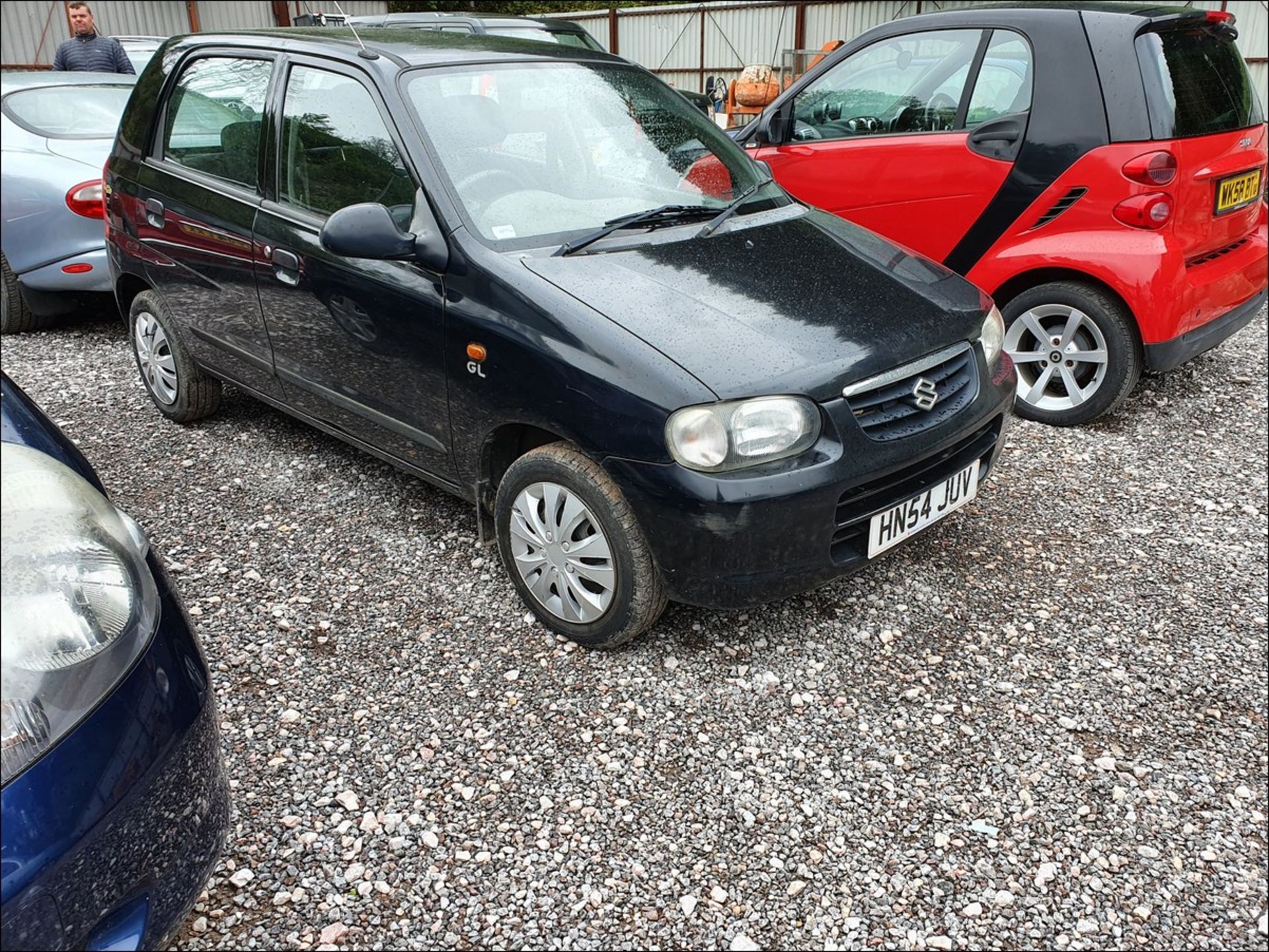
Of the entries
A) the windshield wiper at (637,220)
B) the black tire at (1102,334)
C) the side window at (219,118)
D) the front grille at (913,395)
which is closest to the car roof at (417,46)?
the side window at (219,118)

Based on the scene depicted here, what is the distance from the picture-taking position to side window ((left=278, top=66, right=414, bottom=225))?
328 centimetres

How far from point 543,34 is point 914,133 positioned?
519 cm

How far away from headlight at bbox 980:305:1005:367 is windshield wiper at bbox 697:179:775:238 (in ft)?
3.09

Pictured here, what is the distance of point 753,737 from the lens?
276cm

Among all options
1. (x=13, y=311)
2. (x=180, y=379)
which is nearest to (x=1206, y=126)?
(x=180, y=379)

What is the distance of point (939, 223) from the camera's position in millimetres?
4949

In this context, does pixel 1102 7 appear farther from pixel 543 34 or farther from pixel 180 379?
pixel 543 34

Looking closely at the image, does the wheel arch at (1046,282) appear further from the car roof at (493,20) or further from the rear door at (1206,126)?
the car roof at (493,20)

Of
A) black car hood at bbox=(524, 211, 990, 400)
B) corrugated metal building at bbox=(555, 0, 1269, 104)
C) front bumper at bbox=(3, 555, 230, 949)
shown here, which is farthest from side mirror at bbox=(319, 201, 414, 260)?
corrugated metal building at bbox=(555, 0, 1269, 104)

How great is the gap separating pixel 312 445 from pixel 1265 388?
4.92 meters

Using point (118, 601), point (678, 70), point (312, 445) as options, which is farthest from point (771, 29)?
point (118, 601)

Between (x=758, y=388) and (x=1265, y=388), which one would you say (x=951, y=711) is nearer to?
(x=758, y=388)

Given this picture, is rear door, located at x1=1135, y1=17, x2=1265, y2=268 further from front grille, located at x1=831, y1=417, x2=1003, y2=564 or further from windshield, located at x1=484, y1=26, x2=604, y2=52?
windshield, located at x1=484, y1=26, x2=604, y2=52

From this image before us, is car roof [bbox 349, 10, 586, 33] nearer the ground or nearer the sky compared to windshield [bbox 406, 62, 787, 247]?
nearer the sky
